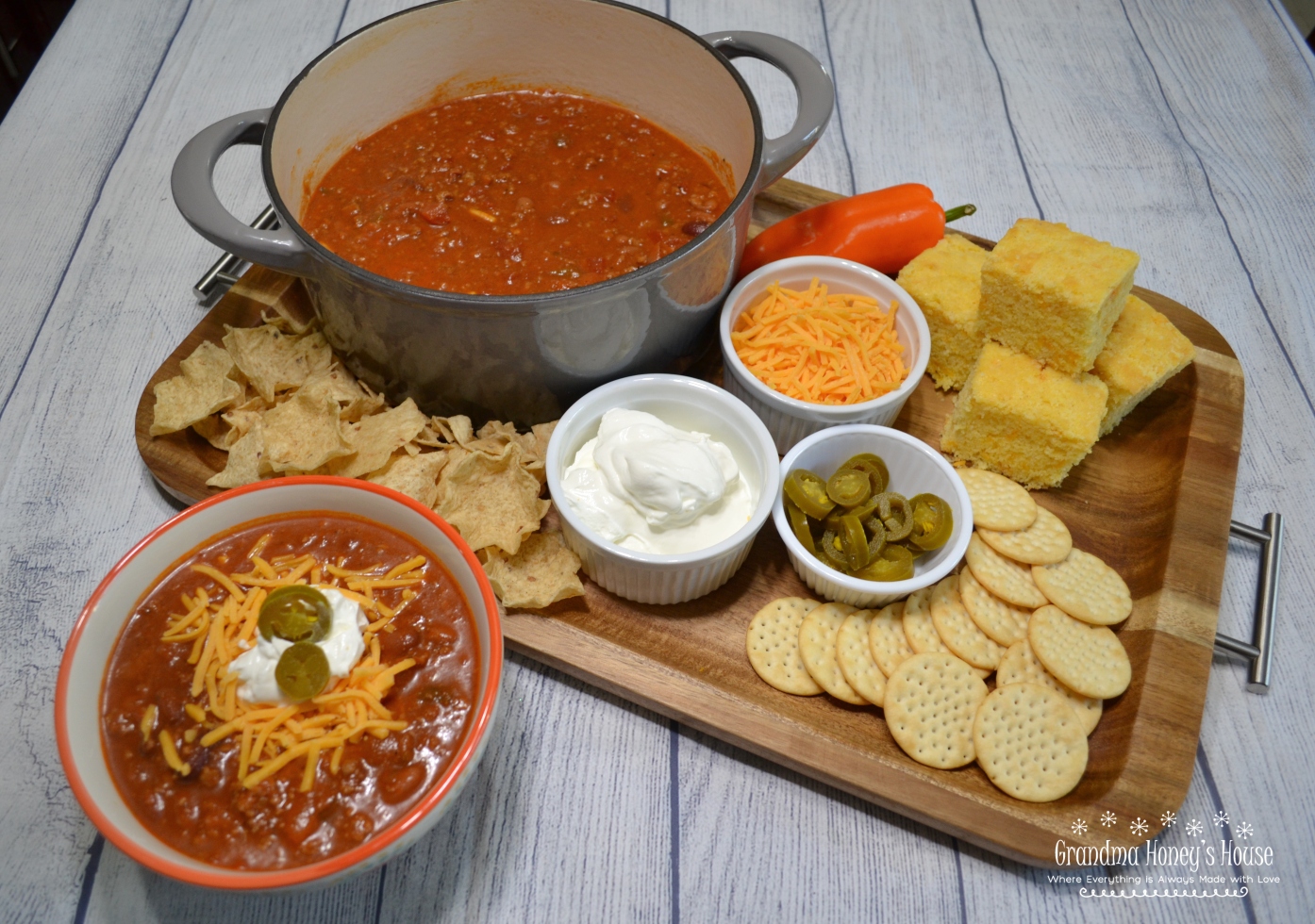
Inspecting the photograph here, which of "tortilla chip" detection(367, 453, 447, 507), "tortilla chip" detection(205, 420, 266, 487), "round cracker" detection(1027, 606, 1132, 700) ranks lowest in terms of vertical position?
"round cracker" detection(1027, 606, 1132, 700)

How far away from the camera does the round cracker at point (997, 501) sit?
226 centimetres

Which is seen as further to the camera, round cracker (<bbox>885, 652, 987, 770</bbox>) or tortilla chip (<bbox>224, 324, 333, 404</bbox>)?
tortilla chip (<bbox>224, 324, 333, 404</bbox>)

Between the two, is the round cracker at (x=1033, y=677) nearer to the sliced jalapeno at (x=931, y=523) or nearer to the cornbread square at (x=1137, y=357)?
the sliced jalapeno at (x=931, y=523)

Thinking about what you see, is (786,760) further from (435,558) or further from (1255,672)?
(1255,672)

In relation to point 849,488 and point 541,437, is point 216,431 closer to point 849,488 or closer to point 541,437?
point 541,437

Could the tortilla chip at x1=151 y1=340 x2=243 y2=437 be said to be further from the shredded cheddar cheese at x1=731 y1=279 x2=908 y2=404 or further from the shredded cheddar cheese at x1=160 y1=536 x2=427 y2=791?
the shredded cheddar cheese at x1=731 y1=279 x2=908 y2=404

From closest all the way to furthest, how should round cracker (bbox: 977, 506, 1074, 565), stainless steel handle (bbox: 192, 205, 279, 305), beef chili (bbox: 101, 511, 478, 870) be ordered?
1. beef chili (bbox: 101, 511, 478, 870)
2. round cracker (bbox: 977, 506, 1074, 565)
3. stainless steel handle (bbox: 192, 205, 279, 305)

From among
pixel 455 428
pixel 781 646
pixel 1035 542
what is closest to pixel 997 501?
pixel 1035 542

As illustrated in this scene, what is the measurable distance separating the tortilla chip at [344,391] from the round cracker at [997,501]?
1583 millimetres

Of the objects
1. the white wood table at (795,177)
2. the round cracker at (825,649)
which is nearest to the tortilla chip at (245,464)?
the white wood table at (795,177)

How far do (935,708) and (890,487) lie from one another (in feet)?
1.98

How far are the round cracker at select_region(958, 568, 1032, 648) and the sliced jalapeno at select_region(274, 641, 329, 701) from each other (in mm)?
1482

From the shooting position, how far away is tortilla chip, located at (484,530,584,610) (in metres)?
2.04

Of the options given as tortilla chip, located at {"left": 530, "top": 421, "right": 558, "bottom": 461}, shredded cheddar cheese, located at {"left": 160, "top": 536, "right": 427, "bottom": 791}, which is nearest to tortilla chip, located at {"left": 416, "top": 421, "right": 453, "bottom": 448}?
tortilla chip, located at {"left": 530, "top": 421, "right": 558, "bottom": 461}
